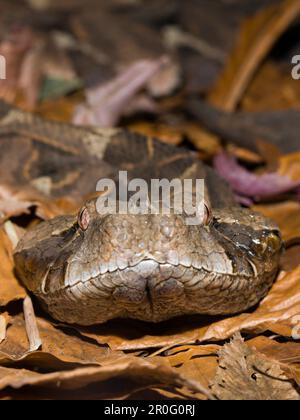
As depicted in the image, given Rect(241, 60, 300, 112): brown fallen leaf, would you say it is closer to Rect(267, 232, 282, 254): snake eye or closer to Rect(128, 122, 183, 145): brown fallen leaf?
Rect(128, 122, 183, 145): brown fallen leaf

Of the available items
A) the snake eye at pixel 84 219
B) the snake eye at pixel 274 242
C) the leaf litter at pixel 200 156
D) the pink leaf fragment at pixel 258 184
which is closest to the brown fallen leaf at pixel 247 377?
the leaf litter at pixel 200 156

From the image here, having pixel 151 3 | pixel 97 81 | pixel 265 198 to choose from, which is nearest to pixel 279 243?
pixel 265 198

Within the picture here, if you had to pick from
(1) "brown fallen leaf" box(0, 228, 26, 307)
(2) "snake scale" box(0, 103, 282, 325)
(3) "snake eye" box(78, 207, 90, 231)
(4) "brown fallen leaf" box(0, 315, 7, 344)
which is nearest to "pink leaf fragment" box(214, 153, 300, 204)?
(2) "snake scale" box(0, 103, 282, 325)

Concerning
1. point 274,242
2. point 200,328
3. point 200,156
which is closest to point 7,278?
point 200,328

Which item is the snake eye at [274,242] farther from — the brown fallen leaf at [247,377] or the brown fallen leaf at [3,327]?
the brown fallen leaf at [3,327]

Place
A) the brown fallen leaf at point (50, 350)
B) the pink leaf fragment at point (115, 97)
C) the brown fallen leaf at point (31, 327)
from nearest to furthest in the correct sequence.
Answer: the brown fallen leaf at point (50, 350)
the brown fallen leaf at point (31, 327)
the pink leaf fragment at point (115, 97)
